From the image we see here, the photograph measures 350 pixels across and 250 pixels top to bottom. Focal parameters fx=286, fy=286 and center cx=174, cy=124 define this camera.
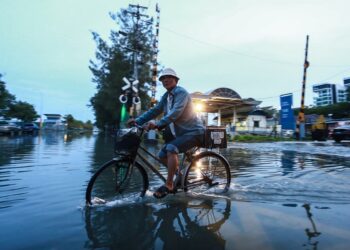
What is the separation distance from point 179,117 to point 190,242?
189cm

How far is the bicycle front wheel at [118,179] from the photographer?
368cm

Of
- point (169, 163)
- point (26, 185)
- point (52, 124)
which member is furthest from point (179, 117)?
point (52, 124)

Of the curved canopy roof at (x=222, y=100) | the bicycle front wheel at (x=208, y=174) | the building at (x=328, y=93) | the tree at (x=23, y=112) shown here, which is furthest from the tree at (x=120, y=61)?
the building at (x=328, y=93)

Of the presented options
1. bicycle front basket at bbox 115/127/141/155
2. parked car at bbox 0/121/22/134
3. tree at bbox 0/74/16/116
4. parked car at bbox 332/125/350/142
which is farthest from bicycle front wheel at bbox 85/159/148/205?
tree at bbox 0/74/16/116

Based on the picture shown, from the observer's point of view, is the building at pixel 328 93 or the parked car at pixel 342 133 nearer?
the parked car at pixel 342 133

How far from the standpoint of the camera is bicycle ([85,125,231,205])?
3807mm

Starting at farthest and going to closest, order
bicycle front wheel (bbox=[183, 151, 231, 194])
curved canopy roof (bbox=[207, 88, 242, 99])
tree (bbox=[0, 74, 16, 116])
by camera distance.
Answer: tree (bbox=[0, 74, 16, 116]), curved canopy roof (bbox=[207, 88, 242, 99]), bicycle front wheel (bbox=[183, 151, 231, 194])

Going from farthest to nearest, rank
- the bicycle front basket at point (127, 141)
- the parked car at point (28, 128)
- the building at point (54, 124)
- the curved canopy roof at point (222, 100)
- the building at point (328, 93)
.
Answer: the building at point (328, 93), the building at point (54, 124), the parked car at point (28, 128), the curved canopy roof at point (222, 100), the bicycle front basket at point (127, 141)

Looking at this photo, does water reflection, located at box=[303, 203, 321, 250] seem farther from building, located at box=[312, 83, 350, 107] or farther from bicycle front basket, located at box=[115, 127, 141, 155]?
building, located at box=[312, 83, 350, 107]

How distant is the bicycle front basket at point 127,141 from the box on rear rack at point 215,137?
3.52 feet

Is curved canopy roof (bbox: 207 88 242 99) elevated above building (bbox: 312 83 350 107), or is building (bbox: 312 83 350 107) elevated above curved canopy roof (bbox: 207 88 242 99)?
building (bbox: 312 83 350 107)

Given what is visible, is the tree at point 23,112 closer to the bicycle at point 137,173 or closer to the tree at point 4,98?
the tree at point 4,98

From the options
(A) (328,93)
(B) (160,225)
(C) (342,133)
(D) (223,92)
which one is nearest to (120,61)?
(D) (223,92)

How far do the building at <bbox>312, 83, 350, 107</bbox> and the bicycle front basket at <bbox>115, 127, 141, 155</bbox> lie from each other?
101 m
